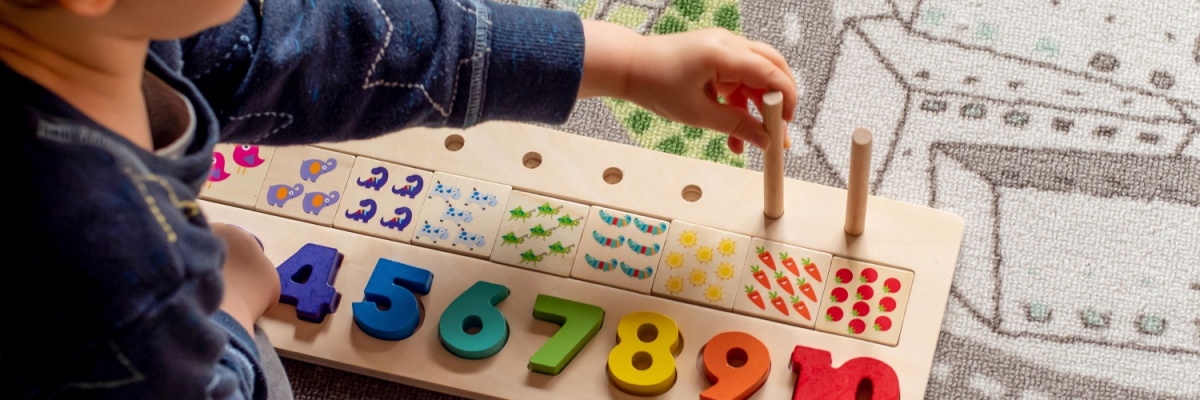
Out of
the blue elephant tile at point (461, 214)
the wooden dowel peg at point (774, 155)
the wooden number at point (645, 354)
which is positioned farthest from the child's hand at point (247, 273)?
the wooden dowel peg at point (774, 155)

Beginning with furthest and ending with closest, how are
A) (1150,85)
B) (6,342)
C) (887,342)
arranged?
(1150,85) < (887,342) < (6,342)

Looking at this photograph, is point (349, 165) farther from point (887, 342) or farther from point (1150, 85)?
point (1150, 85)

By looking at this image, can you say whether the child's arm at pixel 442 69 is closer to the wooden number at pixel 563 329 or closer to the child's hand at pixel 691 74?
the child's hand at pixel 691 74

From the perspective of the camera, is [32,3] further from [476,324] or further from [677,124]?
[677,124]

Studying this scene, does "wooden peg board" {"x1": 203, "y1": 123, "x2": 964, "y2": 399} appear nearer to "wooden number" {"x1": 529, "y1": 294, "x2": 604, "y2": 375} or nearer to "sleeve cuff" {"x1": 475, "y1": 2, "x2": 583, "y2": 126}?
"wooden number" {"x1": 529, "y1": 294, "x2": 604, "y2": 375}

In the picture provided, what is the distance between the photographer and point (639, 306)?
816mm

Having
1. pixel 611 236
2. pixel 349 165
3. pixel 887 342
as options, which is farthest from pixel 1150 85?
pixel 349 165

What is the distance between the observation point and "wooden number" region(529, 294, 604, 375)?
79 cm

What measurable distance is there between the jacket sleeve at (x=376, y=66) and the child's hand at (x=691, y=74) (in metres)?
0.02

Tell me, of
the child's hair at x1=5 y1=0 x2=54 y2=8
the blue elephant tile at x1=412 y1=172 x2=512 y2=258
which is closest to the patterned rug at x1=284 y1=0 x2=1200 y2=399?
the blue elephant tile at x1=412 y1=172 x2=512 y2=258

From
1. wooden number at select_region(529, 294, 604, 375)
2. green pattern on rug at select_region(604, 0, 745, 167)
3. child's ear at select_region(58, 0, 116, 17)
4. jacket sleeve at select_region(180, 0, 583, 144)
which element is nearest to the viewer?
child's ear at select_region(58, 0, 116, 17)

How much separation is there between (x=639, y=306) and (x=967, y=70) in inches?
13.7

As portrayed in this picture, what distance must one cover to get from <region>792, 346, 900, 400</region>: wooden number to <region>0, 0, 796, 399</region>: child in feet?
0.52

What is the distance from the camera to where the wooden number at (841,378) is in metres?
0.77
